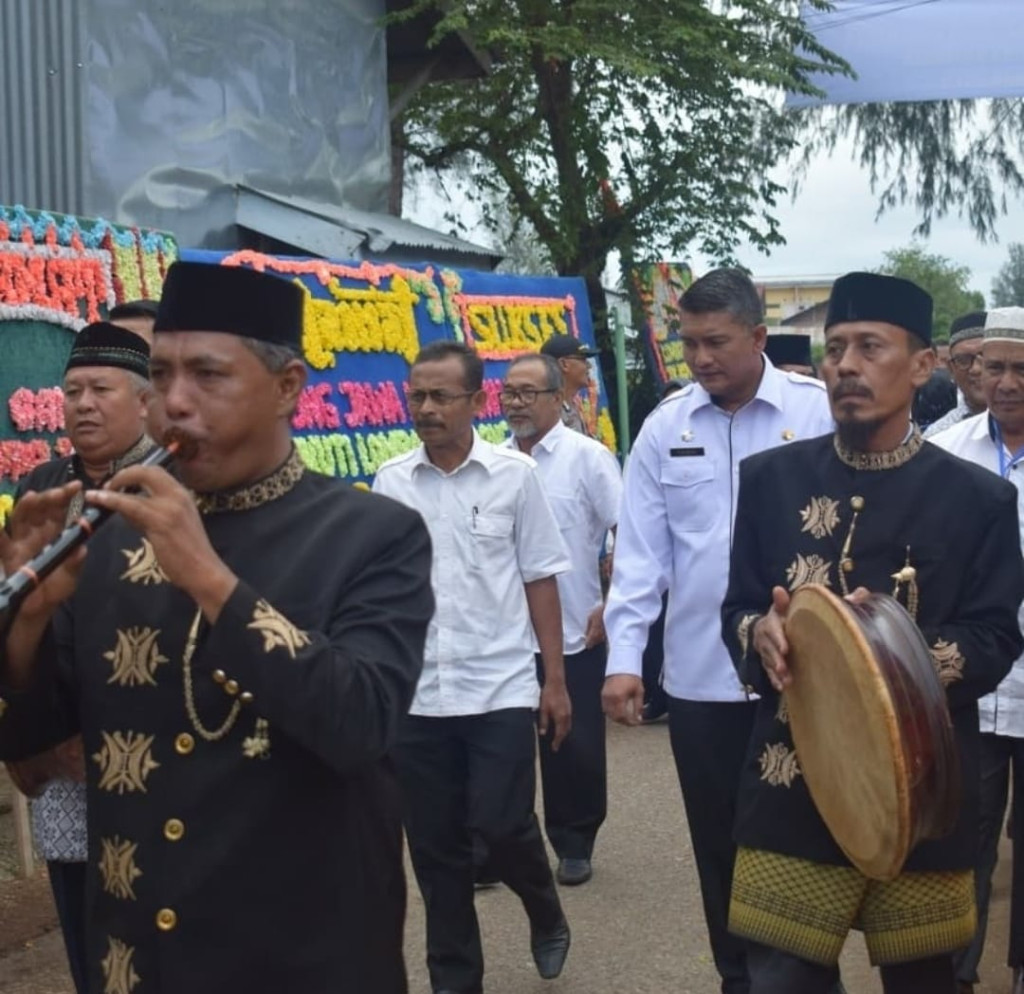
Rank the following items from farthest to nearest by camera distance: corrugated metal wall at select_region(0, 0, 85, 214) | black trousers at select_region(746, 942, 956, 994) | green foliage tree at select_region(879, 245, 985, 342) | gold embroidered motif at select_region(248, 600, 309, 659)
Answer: green foliage tree at select_region(879, 245, 985, 342) < corrugated metal wall at select_region(0, 0, 85, 214) < black trousers at select_region(746, 942, 956, 994) < gold embroidered motif at select_region(248, 600, 309, 659)

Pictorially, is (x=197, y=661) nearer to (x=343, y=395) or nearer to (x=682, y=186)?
(x=343, y=395)

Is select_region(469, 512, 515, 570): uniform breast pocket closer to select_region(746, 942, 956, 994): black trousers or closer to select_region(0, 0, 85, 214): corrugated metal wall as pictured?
select_region(746, 942, 956, 994): black trousers

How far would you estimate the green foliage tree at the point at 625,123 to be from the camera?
52.9 feet

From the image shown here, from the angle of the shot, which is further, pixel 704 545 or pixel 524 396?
pixel 524 396

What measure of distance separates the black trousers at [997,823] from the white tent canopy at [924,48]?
568 inches

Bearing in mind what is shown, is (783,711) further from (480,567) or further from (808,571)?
(480,567)

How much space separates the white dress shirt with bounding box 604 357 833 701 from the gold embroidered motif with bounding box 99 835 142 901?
7.88 feet

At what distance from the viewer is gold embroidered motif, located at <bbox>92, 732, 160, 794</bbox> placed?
285 cm

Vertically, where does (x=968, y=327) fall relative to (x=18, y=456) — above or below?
above

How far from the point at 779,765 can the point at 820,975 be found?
521mm

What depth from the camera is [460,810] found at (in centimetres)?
571

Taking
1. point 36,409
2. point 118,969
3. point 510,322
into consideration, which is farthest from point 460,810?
point 510,322

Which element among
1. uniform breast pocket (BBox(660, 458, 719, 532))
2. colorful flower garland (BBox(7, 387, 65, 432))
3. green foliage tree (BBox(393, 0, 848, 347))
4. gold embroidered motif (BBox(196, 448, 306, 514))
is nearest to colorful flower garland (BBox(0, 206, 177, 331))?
colorful flower garland (BBox(7, 387, 65, 432))

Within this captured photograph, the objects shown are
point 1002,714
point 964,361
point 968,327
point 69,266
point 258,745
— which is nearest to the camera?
point 258,745
